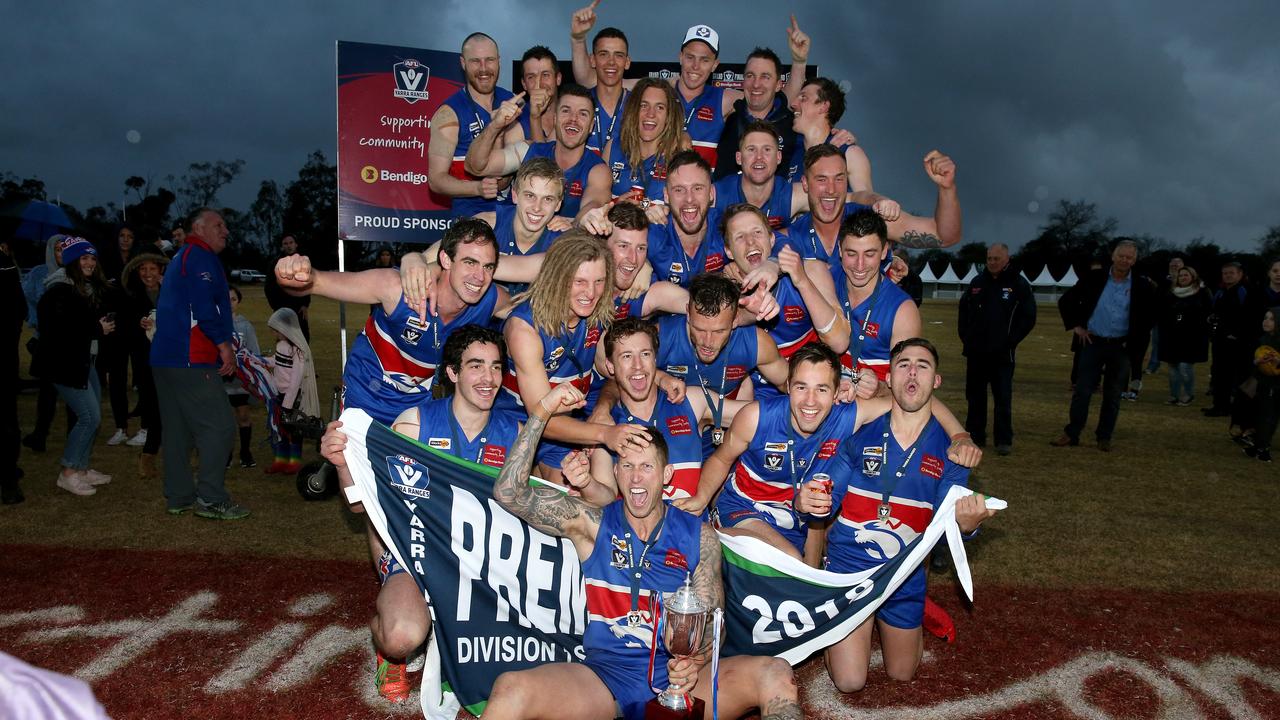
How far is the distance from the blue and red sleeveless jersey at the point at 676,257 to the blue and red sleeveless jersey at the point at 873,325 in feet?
2.76

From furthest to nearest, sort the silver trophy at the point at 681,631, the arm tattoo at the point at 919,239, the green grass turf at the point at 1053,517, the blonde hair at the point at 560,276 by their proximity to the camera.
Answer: the green grass turf at the point at 1053,517
the arm tattoo at the point at 919,239
the blonde hair at the point at 560,276
the silver trophy at the point at 681,631

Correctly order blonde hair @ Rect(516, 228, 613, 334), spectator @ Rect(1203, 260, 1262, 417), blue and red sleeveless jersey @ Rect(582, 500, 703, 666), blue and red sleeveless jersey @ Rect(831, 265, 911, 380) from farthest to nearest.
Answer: spectator @ Rect(1203, 260, 1262, 417), blue and red sleeveless jersey @ Rect(831, 265, 911, 380), blonde hair @ Rect(516, 228, 613, 334), blue and red sleeveless jersey @ Rect(582, 500, 703, 666)

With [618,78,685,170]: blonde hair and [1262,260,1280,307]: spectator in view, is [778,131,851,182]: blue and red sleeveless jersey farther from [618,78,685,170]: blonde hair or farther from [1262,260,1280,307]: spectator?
[1262,260,1280,307]: spectator

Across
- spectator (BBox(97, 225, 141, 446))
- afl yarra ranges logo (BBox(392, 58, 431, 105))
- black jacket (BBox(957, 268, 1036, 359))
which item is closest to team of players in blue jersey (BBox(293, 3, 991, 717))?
afl yarra ranges logo (BBox(392, 58, 431, 105))

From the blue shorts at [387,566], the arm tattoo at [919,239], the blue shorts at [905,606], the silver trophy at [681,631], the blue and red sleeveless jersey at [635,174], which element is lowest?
the blue shorts at [905,606]

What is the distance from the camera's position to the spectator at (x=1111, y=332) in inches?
424

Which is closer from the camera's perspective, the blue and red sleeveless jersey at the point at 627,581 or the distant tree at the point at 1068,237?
the blue and red sleeveless jersey at the point at 627,581

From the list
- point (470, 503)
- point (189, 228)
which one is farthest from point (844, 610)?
point (189, 228)

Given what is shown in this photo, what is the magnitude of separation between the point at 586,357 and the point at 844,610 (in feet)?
6.96

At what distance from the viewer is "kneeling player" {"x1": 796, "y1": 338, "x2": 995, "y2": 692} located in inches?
→ 197

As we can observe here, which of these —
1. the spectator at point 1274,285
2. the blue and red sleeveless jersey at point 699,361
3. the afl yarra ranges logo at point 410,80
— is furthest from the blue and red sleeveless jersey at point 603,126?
the spectator at point 1274,285

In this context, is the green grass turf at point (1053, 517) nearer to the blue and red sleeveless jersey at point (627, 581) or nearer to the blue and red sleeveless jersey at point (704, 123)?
the blue and red sleeveless jersey at point (627, 581)

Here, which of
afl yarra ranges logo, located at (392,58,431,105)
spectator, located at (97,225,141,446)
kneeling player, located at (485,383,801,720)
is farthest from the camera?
spectator, located at (97,225,141,446)

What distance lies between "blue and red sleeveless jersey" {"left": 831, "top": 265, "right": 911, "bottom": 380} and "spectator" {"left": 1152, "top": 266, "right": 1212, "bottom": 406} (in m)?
10.7
